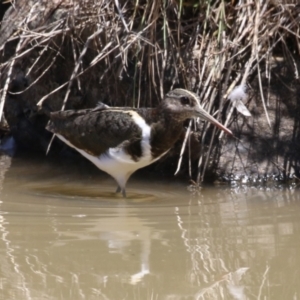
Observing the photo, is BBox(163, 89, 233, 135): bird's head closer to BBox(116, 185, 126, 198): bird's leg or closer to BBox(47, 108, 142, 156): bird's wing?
BBox(47, 108, 142, 156): bird's wing

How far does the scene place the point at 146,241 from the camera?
4.07 metres

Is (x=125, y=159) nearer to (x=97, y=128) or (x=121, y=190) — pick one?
(x=121, y=190)

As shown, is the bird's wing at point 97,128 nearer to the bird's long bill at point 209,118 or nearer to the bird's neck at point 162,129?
the bird's neck at point 162,129

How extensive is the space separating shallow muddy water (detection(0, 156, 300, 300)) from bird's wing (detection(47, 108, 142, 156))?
338 mm

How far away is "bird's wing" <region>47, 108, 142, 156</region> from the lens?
5.35 metres

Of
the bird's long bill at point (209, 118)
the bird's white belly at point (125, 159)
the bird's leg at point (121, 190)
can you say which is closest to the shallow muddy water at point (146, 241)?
the bird's leg at point (121, 190)

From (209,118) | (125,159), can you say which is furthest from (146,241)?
(209,118)

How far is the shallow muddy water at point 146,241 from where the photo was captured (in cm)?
336

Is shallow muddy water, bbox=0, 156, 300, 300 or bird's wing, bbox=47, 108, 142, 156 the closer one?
shallow muddy water, bbox=0, 156, 300, 300

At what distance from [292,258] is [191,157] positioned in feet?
7.00

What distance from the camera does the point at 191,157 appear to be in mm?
5812

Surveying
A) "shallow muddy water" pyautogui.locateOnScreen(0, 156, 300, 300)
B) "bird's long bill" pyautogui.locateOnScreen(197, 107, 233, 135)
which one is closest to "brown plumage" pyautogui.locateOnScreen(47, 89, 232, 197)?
"bird's long bill" pyautogui.locateOnScreen(197, 107, 233, 135)

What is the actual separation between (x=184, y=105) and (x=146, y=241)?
1.48 metres

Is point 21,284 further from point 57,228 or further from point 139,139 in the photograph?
point 139,139
